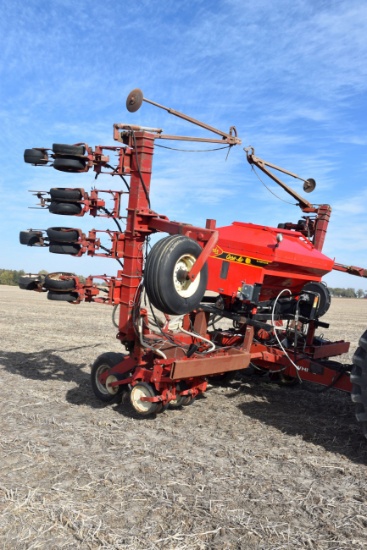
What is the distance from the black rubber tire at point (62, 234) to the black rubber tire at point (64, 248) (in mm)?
60

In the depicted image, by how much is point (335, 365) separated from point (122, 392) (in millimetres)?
2628

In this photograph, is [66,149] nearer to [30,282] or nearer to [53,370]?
[30,282]

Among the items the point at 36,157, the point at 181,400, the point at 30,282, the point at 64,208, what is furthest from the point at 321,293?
the point at 36,157

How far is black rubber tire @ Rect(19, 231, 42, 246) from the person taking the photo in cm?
630

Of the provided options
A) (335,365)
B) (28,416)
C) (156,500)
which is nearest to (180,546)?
(156,500)

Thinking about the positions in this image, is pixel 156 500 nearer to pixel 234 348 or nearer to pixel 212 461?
pixel 212 461

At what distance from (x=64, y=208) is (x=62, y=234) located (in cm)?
33

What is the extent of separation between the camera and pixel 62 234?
6.25m

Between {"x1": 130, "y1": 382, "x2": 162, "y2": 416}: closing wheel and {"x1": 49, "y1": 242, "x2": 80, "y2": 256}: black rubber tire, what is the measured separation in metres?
1.88

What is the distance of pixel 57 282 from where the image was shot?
6301 mm

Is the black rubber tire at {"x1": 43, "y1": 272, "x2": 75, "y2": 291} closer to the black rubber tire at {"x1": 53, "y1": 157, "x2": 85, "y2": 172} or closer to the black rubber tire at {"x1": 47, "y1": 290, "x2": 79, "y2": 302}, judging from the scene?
the black rubber tire at {"x1": 47, "y1": 290, "x2": 79, "y2": 302}

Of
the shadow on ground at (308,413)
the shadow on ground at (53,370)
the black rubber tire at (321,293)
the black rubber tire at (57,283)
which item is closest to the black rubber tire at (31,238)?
the black rubber tire at (57,283)

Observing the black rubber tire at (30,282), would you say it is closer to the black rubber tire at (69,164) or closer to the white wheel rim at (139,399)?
the black rubber tire at (69,164)

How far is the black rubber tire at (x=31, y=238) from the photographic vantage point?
630 centimetres
